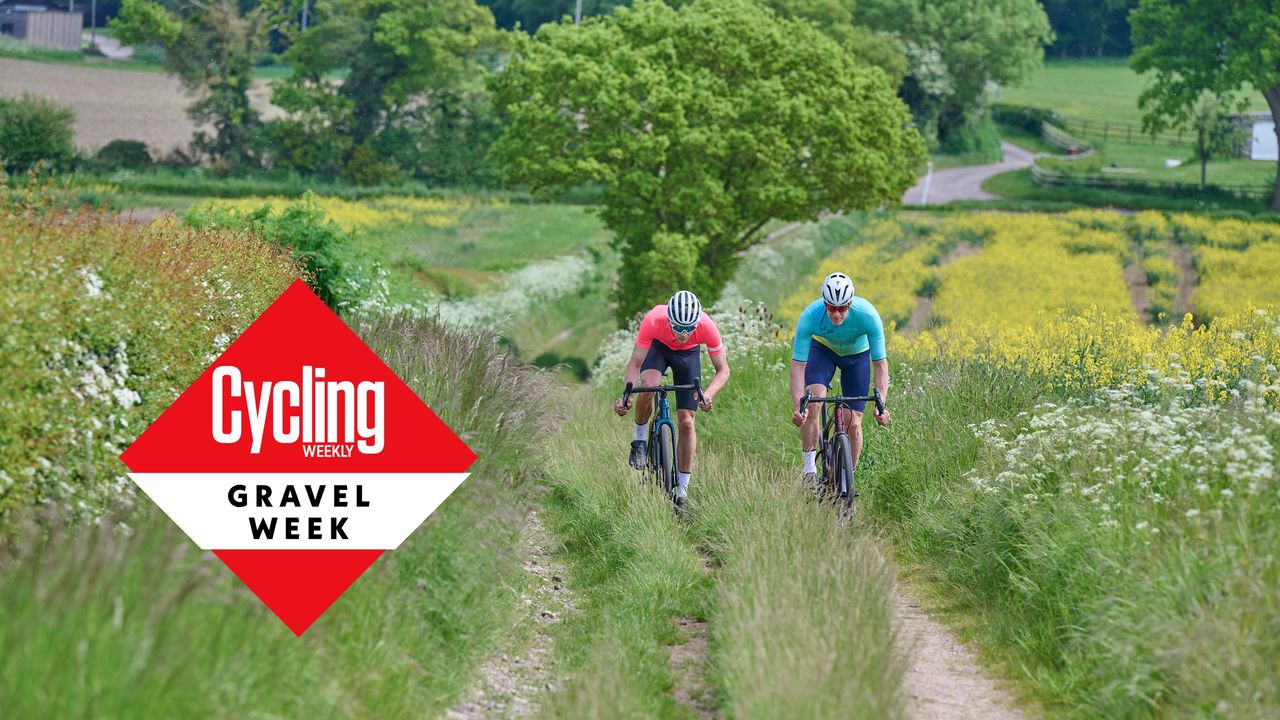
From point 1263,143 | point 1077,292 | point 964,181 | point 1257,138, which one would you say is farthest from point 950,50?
point 1077,292

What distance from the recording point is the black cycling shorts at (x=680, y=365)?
43.3 ft

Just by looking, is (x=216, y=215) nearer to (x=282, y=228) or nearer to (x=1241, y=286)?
(x=282, y=228)

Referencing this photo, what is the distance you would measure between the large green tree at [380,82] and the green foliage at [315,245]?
5787 cm

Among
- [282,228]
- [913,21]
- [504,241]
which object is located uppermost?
[913,21]

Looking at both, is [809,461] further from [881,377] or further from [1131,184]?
[1131,184]

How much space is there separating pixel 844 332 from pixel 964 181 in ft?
257

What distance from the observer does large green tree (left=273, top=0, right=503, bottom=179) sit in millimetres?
78562

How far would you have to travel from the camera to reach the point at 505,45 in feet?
270

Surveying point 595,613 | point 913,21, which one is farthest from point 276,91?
point 595,613

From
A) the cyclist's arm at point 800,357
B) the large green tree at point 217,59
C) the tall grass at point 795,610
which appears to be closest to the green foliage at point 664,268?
the cyclist's arm at point 800,357

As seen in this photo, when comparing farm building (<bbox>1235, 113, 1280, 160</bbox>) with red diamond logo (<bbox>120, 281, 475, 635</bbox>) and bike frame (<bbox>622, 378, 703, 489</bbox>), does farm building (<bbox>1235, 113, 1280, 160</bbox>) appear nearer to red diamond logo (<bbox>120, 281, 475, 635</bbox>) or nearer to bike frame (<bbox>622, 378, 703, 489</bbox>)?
bike frame (<bbox>622, 378, 703, 489</bbox>)

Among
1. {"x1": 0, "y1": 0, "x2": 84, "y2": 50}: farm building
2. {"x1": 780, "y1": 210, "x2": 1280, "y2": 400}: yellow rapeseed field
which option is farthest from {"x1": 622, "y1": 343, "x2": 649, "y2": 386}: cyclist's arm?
{"x1": 0, "y1": 0, "x2": 84, "y2": 50}: farm building

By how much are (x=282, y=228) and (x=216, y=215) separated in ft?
2.93

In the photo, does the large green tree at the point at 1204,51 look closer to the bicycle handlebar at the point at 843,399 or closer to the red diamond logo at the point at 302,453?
the bicycle handlebar at the point at 843,399
